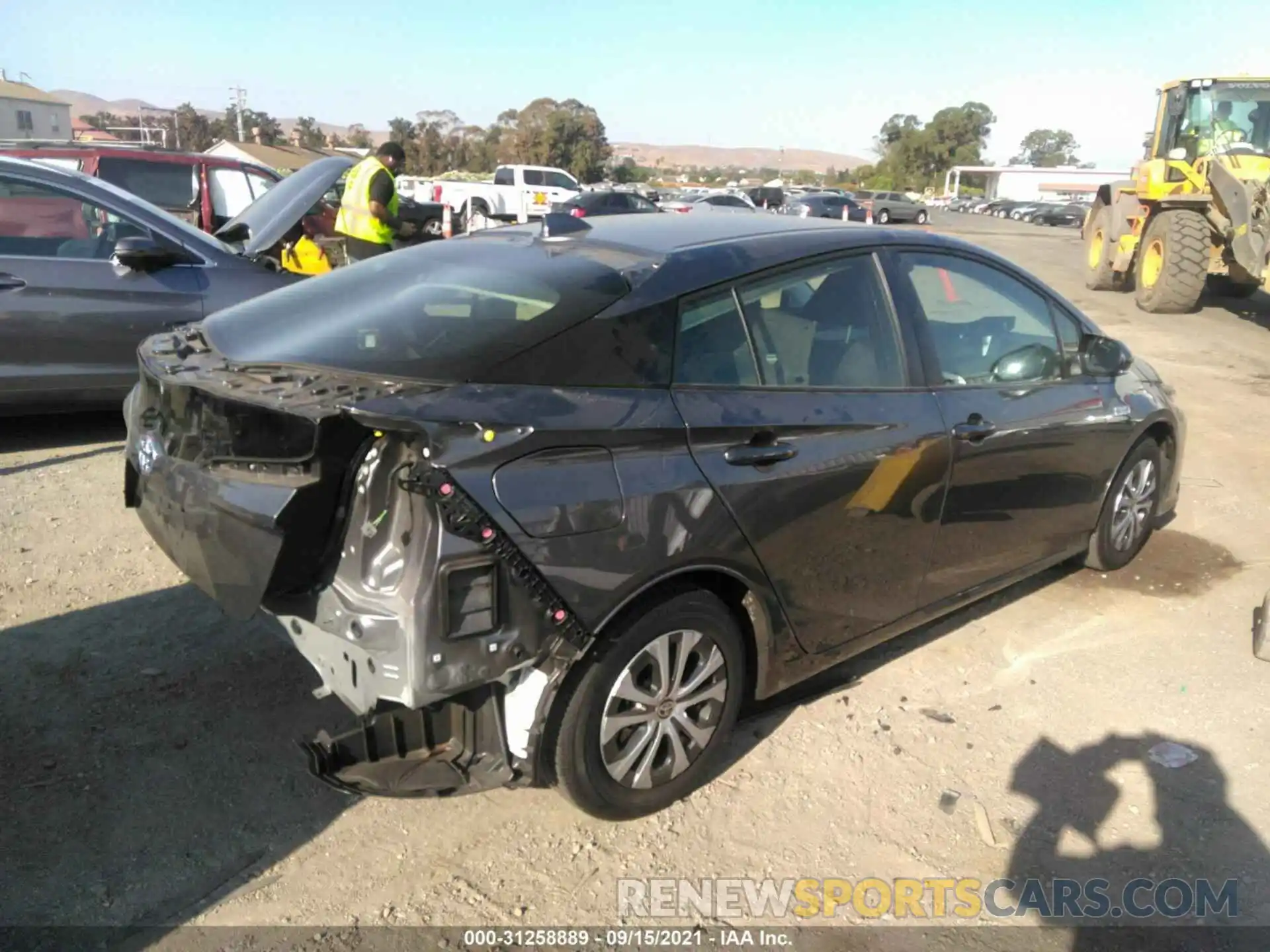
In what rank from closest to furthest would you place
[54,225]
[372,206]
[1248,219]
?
1. [54,225]
2. [372,206]
3. [1248,219]

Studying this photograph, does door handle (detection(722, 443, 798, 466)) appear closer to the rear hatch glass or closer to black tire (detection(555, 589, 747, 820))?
black tire (detection(555, 589, 747, 820))

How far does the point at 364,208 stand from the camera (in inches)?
308

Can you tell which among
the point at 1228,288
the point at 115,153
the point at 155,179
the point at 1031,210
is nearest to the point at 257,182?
the point at 155,179

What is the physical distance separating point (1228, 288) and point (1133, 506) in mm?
13384

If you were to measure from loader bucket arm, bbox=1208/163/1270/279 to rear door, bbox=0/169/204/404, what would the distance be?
11637 mm

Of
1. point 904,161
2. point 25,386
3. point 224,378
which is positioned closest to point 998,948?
point 224,378

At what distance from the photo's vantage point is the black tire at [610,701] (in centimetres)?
263

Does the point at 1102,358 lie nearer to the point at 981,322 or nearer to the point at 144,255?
the point at 981,322

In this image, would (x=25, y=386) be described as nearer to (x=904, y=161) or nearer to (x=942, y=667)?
(x=942, y=667)

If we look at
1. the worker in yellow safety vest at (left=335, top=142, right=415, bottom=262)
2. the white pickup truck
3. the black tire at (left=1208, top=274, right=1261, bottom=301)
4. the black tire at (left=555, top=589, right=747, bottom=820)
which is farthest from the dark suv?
the white pickup truck

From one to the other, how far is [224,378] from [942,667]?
9.26 ft

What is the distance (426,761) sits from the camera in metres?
2.66

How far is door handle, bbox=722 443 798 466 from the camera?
9.32 feet

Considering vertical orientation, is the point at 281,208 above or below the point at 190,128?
below
